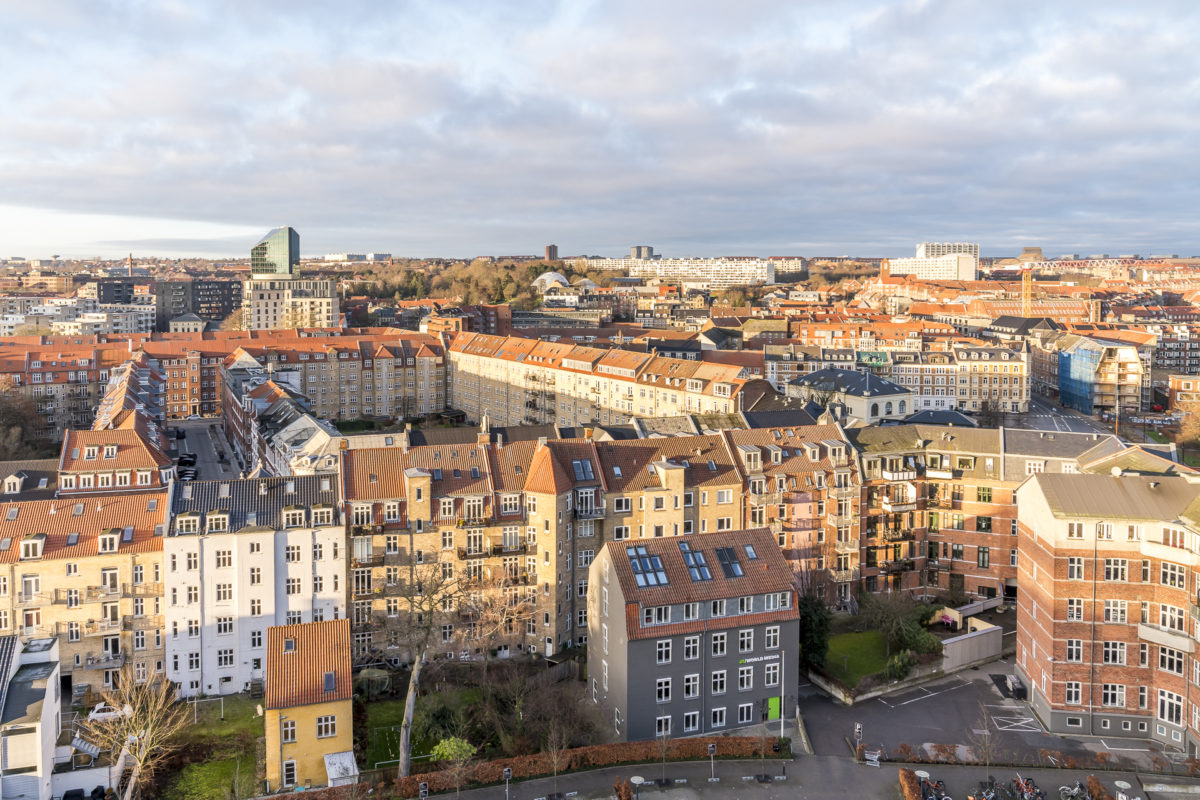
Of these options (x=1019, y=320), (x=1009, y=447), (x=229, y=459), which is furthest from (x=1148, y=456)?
(x=1019, y=320)

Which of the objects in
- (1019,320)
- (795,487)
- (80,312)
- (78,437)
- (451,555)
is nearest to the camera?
(451,555)

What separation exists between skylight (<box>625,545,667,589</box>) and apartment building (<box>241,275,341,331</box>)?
13678 cm

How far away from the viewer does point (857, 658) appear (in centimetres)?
4891

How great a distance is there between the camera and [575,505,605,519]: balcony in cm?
4912

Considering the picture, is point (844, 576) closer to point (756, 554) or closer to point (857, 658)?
point (857, 658)

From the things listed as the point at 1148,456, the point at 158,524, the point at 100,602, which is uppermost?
the point at 1148,456

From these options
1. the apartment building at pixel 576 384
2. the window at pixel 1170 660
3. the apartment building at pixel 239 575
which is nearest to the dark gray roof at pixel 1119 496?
the window at pixel 1170 660

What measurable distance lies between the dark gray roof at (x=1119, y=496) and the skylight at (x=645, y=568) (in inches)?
678

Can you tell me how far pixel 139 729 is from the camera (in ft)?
116

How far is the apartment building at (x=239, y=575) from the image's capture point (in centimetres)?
4447

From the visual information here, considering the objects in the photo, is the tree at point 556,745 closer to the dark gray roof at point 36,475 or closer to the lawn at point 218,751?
the lawn at point 218,751

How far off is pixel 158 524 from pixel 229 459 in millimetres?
46789

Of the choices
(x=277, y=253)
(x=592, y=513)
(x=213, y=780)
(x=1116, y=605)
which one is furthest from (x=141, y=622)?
(x=277, y=253)

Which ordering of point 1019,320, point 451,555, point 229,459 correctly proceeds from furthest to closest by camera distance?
point 1019,320 → point 229,459 → point 451,555
